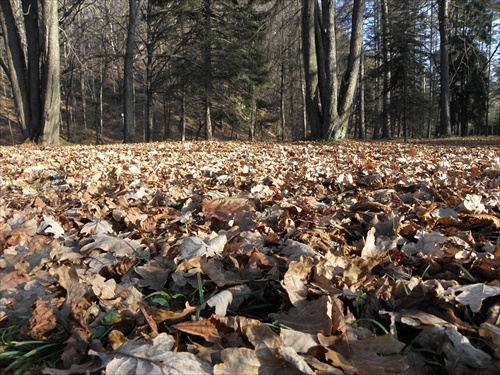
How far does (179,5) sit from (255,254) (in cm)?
1853

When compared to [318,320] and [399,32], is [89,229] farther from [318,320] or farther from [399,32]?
[399,32]

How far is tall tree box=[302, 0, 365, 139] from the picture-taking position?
11.1 m

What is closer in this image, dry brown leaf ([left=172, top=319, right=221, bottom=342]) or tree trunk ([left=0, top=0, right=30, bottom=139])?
dry brown leaf ([left=172, top=319, right=221, bottom=342])

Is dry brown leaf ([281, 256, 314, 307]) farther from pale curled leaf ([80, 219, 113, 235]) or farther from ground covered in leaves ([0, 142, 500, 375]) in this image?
pale curled leaf ([80, 219, 113, 235])

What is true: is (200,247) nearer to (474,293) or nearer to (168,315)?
(168,315)

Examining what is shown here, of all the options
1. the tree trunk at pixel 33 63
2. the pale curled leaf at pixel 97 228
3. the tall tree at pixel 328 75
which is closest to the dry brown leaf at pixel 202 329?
the pale curled leaf at pixel 97 228

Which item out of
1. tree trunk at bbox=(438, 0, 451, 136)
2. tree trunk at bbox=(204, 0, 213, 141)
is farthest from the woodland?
tree trunk at bbox=(438, 0, 451, 136)

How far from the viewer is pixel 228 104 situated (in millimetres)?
18500

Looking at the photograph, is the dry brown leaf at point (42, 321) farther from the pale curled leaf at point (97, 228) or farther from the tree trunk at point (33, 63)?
the tree trunk at point (33, 63)

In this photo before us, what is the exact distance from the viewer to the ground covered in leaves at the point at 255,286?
1084 millimetres

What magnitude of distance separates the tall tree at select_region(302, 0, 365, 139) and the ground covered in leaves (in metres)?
8.72

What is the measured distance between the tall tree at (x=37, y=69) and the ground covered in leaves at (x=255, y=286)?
876 centimetres

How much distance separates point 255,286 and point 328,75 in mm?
10542

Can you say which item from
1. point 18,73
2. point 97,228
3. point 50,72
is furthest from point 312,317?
point 18,73
